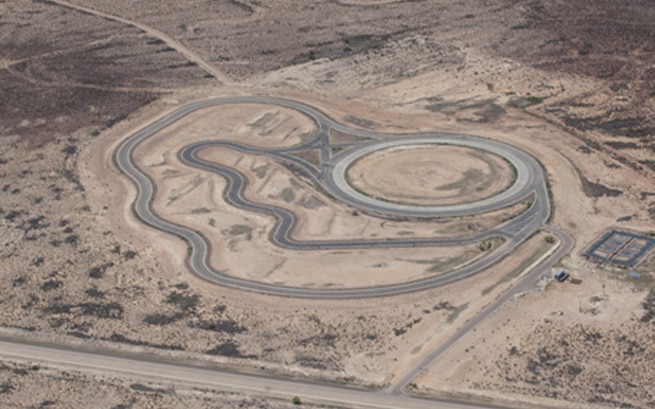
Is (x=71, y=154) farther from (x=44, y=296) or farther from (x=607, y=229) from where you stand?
(x=607, y=229)

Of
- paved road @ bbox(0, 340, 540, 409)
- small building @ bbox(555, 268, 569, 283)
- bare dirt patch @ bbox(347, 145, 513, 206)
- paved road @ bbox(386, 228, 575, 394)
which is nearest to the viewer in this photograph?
paved road @ bbox(0, 340, 540, 409)

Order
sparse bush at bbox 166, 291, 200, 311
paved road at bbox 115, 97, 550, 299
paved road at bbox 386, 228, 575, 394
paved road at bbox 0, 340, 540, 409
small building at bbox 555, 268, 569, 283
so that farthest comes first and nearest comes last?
paved road at bbox 115, 97, 550, 299 → small building at bbox 555, 268, 569, 283 → sparse bush at bbox 166, 291, 200, 311 → paved road at bbox 386, 228, 575, 394 → paved road at bbox 0, 340, 540, 409

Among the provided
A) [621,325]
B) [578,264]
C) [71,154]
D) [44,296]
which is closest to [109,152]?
[71,154]

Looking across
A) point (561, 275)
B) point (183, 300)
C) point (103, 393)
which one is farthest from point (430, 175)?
point (103, 393)

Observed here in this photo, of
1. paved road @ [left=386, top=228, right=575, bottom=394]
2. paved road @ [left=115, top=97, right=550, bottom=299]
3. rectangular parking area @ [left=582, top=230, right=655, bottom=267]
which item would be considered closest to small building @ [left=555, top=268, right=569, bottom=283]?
paved road @ [left=386, top=228, right=575, bottom=394]

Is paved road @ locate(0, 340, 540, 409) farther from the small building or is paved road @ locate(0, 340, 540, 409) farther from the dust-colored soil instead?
the small building

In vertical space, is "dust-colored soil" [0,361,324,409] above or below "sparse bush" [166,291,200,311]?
below

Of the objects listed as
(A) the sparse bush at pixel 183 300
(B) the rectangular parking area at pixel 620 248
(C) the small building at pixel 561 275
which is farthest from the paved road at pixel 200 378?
(B) the rectangular parking area at pixel 620 248
